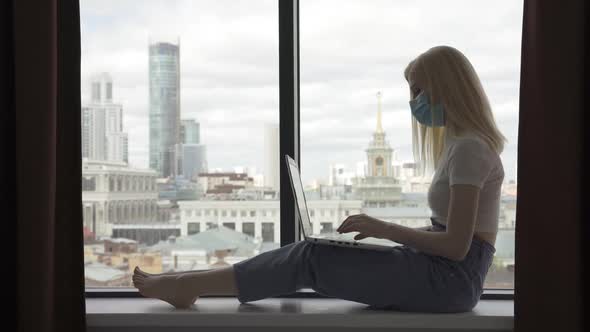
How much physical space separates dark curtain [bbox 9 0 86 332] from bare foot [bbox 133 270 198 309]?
178 mm

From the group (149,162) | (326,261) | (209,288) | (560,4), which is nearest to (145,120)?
(149,162)

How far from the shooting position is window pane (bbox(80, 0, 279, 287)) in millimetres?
2115

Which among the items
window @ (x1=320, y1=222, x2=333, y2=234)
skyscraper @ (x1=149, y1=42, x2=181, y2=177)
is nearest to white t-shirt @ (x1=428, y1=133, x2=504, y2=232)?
window @ (x1=320, y1=222, x2=333, y2=234)

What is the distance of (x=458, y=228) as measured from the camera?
1585mm

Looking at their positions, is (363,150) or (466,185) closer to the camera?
(466,185)

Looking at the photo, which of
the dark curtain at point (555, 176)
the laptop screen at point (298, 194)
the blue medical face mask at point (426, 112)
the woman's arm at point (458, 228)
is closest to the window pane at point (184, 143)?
the laptop screen at point (298, 194)

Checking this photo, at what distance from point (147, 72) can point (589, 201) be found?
1.37 metres

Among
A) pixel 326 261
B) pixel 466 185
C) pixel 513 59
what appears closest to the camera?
pixel 466 185

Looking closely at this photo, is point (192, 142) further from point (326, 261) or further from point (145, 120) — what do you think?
point (326, 261)

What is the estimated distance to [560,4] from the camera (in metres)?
1.67

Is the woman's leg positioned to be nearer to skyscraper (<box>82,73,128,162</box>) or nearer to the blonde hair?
the blonde hair

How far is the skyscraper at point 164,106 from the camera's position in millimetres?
2129

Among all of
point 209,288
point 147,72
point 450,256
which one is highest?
point 147,72

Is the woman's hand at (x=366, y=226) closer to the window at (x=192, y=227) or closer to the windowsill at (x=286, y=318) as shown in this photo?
the windowsill at (x=286, y=318)
